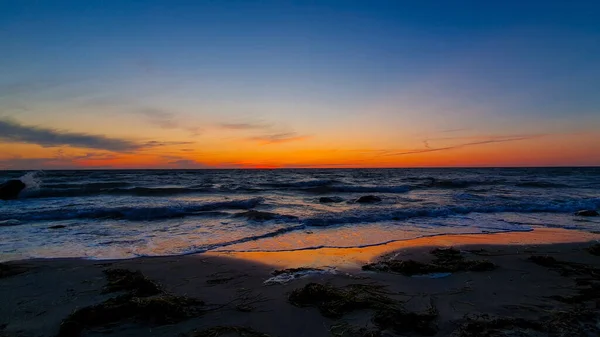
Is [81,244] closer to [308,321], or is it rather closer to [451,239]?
[308,321]

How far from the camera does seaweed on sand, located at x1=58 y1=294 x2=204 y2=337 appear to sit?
4234 millimetres

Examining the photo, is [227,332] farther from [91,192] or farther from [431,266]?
[91,192]

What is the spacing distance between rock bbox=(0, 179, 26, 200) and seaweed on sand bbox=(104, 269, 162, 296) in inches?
829

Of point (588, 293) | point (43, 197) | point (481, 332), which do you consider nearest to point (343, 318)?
point (481, 332)

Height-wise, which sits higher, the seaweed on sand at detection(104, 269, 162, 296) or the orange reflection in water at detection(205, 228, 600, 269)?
the seaweed on sand at detection(104, 269, 162, 296)

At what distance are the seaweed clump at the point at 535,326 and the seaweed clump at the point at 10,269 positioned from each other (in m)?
7.71

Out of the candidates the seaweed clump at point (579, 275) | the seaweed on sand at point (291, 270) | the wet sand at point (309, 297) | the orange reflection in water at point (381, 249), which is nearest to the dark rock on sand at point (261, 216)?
the orange reflection in water at point (381, 249)

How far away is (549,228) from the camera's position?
1164 centimetres

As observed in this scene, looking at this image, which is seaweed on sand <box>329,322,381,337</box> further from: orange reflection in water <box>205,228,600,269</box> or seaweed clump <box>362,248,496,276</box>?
orange reflection in water <box>205,228,600,269</box>

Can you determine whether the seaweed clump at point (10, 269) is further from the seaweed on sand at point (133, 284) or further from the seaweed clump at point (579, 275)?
the seaweed clump at point (579, 275)

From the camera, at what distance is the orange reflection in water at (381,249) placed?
7219mm

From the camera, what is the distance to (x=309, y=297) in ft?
16.3

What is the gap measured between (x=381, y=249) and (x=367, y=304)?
12.7 ft

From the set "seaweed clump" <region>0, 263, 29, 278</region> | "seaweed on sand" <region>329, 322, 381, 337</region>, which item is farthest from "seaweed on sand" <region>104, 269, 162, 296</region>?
"seaweed on sand" <region>329, 322, 381, 337</region>
